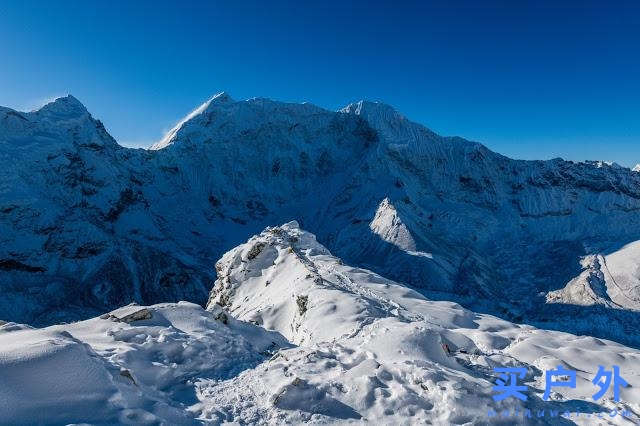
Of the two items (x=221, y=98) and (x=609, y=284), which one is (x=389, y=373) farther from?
(x=221, y=98)

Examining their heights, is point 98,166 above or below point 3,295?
above

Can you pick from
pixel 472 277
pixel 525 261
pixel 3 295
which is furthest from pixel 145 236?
pixel 525 261

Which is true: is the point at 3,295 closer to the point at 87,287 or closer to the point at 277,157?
the point at 87,287

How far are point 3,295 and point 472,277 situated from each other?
9544 centimetres

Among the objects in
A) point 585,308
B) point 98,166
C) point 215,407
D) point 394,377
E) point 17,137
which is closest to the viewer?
point 215,407

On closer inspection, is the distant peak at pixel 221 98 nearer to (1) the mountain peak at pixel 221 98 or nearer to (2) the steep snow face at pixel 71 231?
(1) the mountain peak at pixel 221 98

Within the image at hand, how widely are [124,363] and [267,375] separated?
173 inches

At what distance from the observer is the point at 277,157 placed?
163000 millimetres

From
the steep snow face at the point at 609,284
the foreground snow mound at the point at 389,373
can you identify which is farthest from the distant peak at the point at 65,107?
the steep snow face at the point at 609,284

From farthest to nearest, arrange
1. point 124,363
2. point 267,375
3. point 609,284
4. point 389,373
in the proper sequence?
point 609,284, point 267,375, point 124,363, point 389,373

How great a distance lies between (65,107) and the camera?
5389 inches

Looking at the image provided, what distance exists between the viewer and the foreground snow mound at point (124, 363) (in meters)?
10.2

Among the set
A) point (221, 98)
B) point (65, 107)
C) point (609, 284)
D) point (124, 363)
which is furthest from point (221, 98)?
point (124, 363)

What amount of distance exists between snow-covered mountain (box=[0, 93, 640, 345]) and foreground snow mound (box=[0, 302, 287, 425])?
244ft
